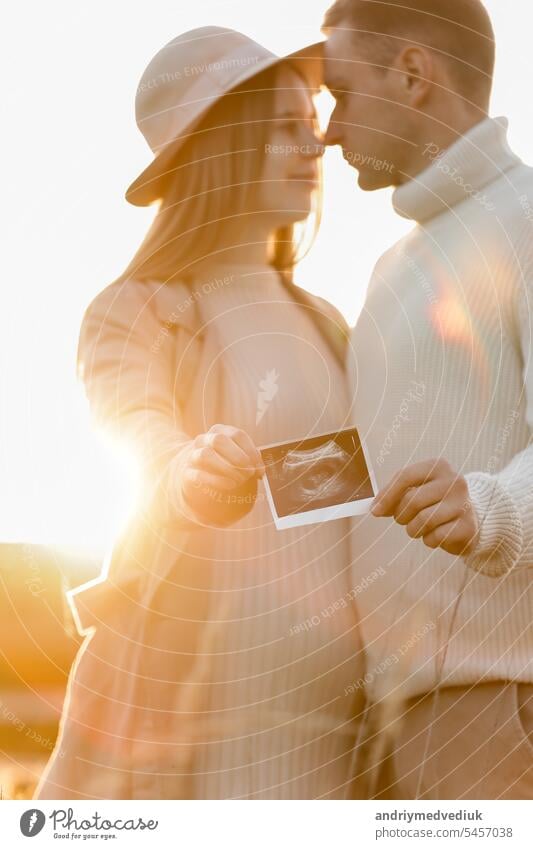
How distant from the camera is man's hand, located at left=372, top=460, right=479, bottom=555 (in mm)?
1255

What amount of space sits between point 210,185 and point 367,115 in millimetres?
336

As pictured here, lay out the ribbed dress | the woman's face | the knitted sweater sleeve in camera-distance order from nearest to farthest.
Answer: the knitted sweater sleeve < the ribbed dress < the woman's face

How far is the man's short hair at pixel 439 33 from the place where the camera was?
1764 mm

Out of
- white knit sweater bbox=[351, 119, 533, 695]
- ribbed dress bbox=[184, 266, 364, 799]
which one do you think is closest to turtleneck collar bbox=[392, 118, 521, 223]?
white knit sweater bbox=[351, 119, 533, 695]

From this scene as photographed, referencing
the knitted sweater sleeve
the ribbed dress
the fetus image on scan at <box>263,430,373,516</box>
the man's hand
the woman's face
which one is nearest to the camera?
the man's hand

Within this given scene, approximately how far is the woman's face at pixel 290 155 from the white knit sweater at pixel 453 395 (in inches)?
6.7

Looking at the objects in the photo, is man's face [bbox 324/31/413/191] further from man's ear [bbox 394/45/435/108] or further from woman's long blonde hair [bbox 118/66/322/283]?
woman's long blonde hair [bbox 118/66/322/283]

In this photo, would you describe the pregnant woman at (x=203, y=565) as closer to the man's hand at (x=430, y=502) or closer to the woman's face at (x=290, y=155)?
the woman's face at (x=290, y=155)

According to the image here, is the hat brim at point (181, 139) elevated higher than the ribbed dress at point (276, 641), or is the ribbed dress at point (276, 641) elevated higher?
the hat brim at point (181, 139)

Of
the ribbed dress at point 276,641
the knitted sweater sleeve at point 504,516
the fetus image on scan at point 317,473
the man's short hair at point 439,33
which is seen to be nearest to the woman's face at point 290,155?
the man's short hair at point 439,33

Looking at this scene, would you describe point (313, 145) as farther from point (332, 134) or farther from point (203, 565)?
point (203, 565)

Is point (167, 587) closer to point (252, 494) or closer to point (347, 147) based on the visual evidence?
point (252, 494)

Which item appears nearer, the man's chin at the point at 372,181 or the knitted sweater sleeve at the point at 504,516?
the knitted sweater sleeve at the point at 504,516

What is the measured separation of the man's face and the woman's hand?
706mm
